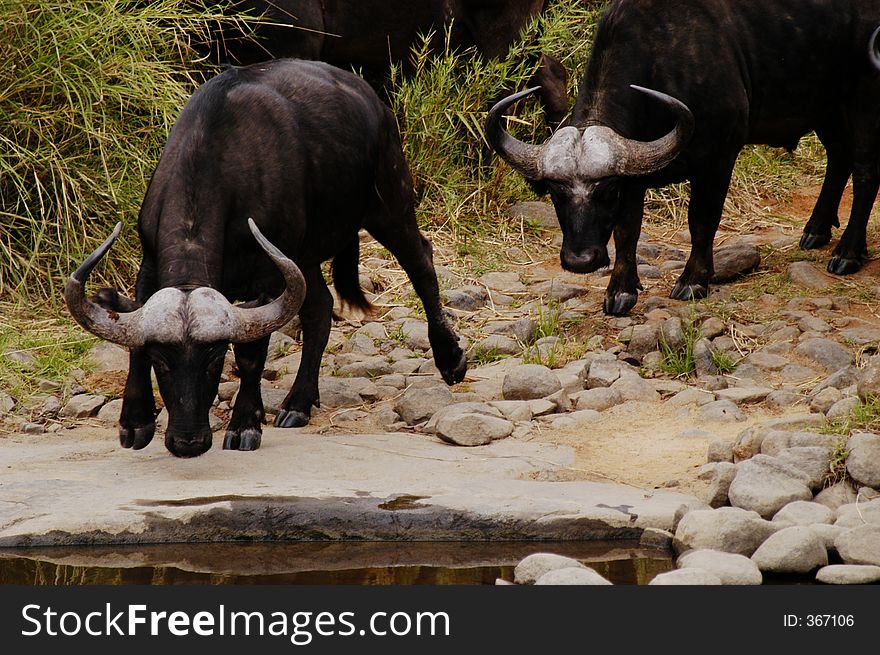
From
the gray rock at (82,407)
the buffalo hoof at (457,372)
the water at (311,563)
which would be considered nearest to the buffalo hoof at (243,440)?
the water at (311,563)

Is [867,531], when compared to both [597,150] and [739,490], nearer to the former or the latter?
[739,490]

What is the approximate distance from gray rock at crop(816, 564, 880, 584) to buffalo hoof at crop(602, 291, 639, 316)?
3769mm

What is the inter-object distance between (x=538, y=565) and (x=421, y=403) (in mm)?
2240

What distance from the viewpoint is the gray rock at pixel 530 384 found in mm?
7191

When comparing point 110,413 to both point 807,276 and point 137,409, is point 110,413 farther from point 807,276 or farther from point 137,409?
point 807,276

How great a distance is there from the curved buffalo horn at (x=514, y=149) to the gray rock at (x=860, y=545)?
369 centimetres

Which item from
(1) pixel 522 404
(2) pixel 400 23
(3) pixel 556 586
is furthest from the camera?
(2) pixel 400 23

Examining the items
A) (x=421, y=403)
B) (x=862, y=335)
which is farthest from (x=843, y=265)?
(x=421, y=403)

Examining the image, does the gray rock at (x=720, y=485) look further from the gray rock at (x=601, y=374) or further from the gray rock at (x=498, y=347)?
the gray rock at (x=498, y=347)

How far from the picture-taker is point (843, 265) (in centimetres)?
902

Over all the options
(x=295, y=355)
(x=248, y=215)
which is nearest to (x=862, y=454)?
(x=248, y=215)

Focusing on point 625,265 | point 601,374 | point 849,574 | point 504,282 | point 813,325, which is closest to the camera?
point 849,574

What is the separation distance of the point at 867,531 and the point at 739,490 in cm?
60

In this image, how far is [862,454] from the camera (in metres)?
5.57
